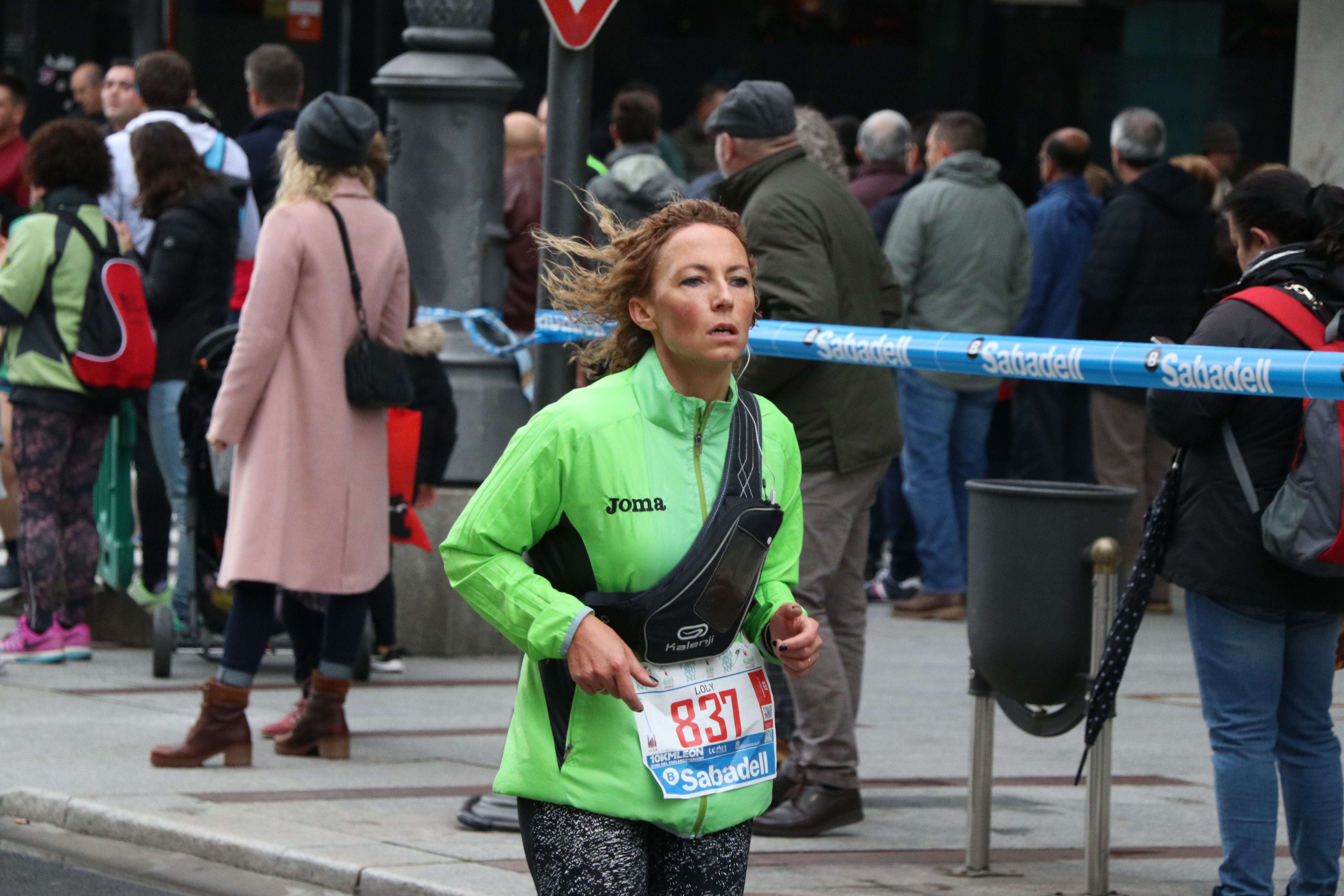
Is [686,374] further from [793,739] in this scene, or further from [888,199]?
→ [888,199]

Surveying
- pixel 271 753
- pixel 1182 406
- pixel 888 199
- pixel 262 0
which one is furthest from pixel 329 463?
pixel 262 0

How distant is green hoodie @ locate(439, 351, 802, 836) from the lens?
3.47 meters

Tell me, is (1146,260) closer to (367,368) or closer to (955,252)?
(955,252)

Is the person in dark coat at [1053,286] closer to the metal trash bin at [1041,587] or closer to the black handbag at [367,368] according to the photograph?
the black handbag at [367,368]

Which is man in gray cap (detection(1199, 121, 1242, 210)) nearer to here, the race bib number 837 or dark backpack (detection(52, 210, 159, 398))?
dark backpack (detection(52, 210, 159, 398))

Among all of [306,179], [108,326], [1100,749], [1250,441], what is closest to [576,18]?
[306,179]

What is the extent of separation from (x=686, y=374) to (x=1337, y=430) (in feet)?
6.30

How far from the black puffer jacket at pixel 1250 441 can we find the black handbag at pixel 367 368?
264 centimetres

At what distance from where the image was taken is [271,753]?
23.2 feet

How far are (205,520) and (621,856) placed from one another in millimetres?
4857

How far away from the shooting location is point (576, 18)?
5852 mm

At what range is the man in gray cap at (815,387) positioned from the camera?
6.14 metres

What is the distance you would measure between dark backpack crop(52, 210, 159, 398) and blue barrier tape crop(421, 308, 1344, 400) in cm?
261

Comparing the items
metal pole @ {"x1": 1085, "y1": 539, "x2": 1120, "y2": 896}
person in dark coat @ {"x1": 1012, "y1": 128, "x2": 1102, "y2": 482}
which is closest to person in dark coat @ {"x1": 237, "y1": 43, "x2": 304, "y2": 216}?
person in dark coat @ {"x1": 1012, "y1": 128, "x2": 1102, "y2": 482}
